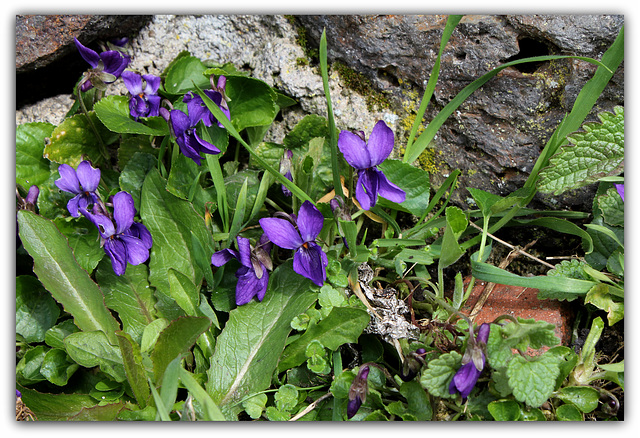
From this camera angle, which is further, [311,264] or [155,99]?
[155,99]

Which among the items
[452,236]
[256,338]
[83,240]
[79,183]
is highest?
[79,183]

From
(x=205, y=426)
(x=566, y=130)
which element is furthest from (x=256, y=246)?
(x=566, y=130)

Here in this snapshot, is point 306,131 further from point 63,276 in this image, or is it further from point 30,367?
point 30,367

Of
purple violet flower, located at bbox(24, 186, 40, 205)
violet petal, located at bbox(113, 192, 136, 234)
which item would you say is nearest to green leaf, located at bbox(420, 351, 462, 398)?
violet petal, located at bbox(113, 192, 136, 234)

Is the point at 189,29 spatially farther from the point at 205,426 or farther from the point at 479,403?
the point at 479,403

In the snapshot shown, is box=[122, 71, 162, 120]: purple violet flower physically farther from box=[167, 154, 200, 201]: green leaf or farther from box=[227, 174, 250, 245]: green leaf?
box=[227, 174, 250, 245]: green leaf

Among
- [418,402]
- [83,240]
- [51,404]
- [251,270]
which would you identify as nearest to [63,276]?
[83,240]
